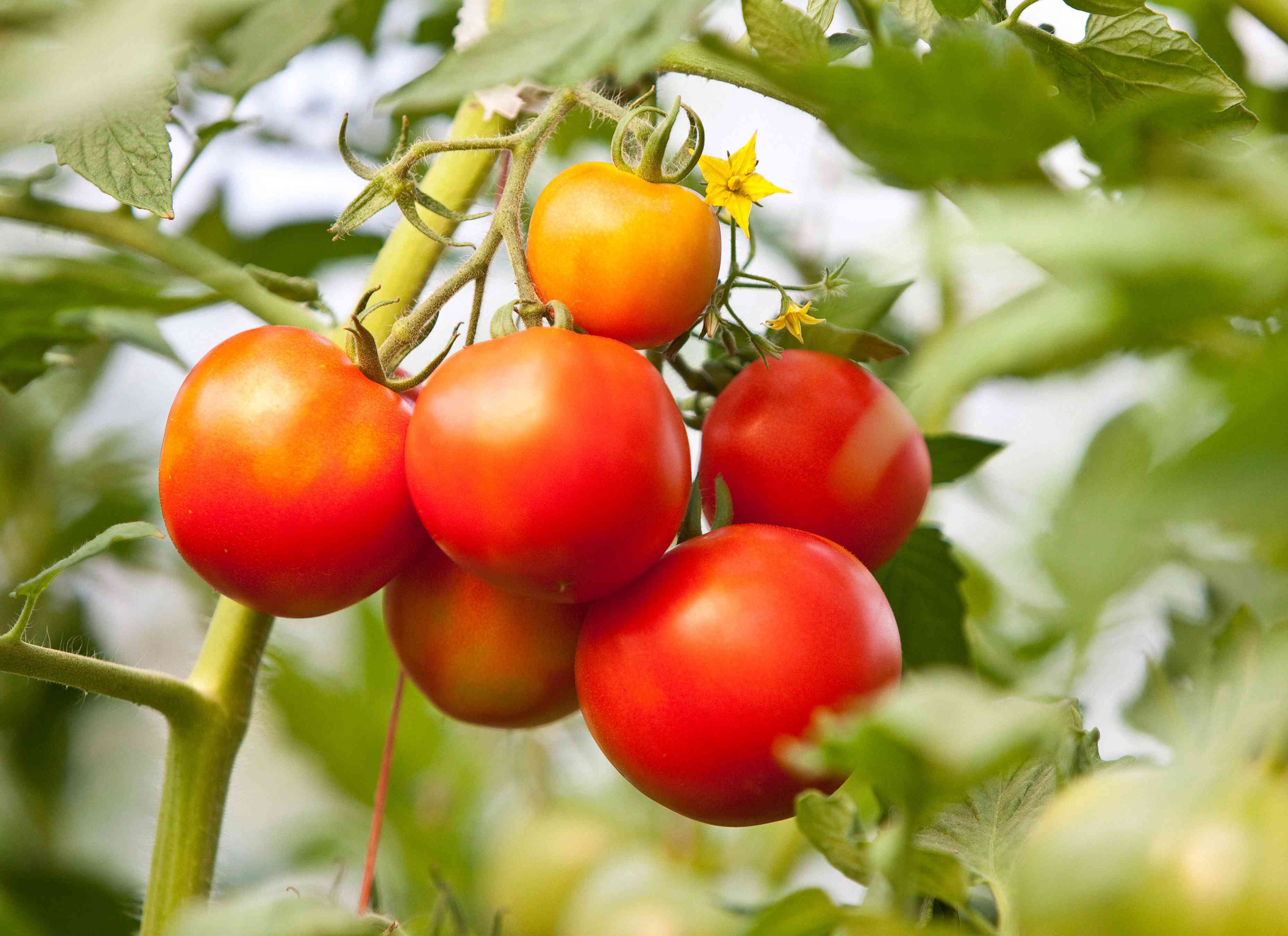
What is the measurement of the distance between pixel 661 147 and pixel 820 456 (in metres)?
0.12

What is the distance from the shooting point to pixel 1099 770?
0.32 metres

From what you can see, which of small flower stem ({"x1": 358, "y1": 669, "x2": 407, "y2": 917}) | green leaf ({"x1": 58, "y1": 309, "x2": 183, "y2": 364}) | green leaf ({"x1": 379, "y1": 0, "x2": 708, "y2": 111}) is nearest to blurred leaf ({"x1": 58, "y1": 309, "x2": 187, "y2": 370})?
green leaf ({"x1": 58, "y1": 309, "x2": 183, "y2": 364})

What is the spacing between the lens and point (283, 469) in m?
0.33

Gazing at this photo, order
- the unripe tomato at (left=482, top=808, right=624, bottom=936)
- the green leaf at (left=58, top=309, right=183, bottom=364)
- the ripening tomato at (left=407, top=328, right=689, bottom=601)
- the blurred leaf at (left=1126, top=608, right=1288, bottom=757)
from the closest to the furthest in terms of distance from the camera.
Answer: the blurred leaf at (left=1126, top=608, right=1288, bottom=757)
the ripening tomato at (left=407, top=328, right=689, bottom=601)
the green leaf at (left=58, top=309, right=183, bottom=364)
the unripe tomato at (left=482, top=808, right=624, bottom=936)

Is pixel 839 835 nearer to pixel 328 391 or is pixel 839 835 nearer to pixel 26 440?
pixel 328 391

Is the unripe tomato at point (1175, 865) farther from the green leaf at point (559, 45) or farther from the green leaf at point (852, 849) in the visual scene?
the green leaf at point (559, 45)

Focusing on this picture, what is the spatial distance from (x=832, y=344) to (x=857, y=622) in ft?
0.44

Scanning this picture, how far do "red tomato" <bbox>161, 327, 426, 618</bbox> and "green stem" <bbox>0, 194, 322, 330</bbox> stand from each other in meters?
0.11

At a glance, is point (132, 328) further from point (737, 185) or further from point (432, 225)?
point (737, 185)

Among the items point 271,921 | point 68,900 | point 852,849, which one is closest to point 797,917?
point 852,849

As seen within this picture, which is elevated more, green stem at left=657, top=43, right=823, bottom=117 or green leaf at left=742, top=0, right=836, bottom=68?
green leaf at left=742, top=0, right=836, bottom=68

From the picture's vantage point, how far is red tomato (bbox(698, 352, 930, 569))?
375mm

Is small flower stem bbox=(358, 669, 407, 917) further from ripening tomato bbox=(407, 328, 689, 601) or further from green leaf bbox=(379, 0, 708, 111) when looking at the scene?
green leaf bbox=(379, 0, 708, 111)

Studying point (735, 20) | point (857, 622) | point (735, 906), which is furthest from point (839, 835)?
point (735, 20)
